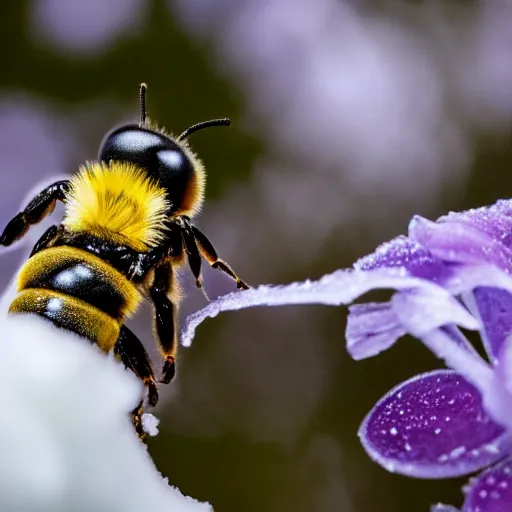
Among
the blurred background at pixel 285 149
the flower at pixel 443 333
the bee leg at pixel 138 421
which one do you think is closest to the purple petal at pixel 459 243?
the flower at pixel 443 333

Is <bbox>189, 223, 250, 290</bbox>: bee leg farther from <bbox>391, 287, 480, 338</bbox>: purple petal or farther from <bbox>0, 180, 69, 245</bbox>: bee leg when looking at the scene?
<bbox>391, 287, 480, 338</bbox>: purple petal

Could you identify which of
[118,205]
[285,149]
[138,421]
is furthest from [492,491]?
[285,149]

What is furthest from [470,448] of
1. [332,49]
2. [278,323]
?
[332,49]

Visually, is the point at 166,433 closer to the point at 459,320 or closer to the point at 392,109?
the point at 392,109

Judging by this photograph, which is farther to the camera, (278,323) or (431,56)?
(431,56)

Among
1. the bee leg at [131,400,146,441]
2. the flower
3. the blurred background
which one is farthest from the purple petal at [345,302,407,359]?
the blurred background
